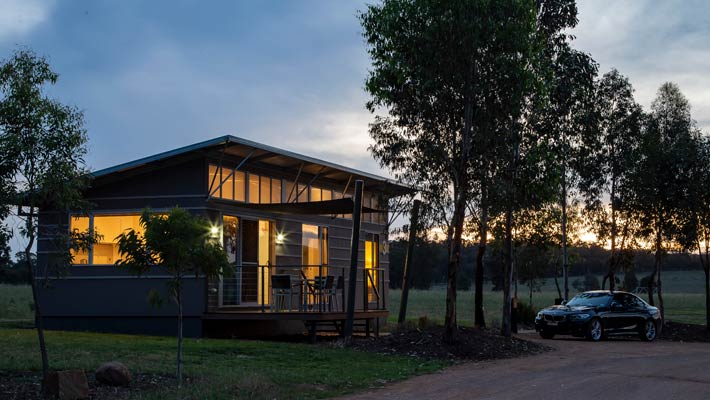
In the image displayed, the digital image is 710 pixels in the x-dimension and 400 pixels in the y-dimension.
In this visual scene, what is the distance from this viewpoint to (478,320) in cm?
2712

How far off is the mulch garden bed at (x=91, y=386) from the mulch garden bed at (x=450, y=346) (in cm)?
687

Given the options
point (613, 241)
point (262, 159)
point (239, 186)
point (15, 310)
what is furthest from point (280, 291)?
point (15, 310)

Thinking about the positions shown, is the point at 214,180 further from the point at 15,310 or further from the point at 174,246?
the point at 15,310

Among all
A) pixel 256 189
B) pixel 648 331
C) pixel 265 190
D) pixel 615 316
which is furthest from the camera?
pixel 648 331

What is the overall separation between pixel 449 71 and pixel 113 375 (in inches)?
416

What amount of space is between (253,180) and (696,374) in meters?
11.9

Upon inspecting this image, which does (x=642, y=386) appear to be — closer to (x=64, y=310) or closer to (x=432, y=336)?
(x=432, y=336)

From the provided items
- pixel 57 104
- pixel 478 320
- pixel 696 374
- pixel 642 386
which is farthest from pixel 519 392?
pixel 478 320

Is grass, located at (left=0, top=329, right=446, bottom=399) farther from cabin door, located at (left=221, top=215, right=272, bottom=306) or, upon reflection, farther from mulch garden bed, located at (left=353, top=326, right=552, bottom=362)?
cabin door, located at (left=221, top=215, right=272, bottom=306)

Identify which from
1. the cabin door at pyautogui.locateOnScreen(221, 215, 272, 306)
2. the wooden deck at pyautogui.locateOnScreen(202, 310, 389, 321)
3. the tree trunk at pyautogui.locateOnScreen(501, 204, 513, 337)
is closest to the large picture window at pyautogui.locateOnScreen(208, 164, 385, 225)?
the cabin door at pyautogui.locateOnScreen(221, 215, 272, 306)

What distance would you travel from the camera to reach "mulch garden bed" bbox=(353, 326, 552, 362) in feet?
59.0

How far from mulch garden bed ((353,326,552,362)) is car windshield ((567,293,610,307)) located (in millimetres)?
4778

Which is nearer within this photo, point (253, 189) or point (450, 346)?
point (450, 346)

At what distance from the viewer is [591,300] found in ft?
82.1
